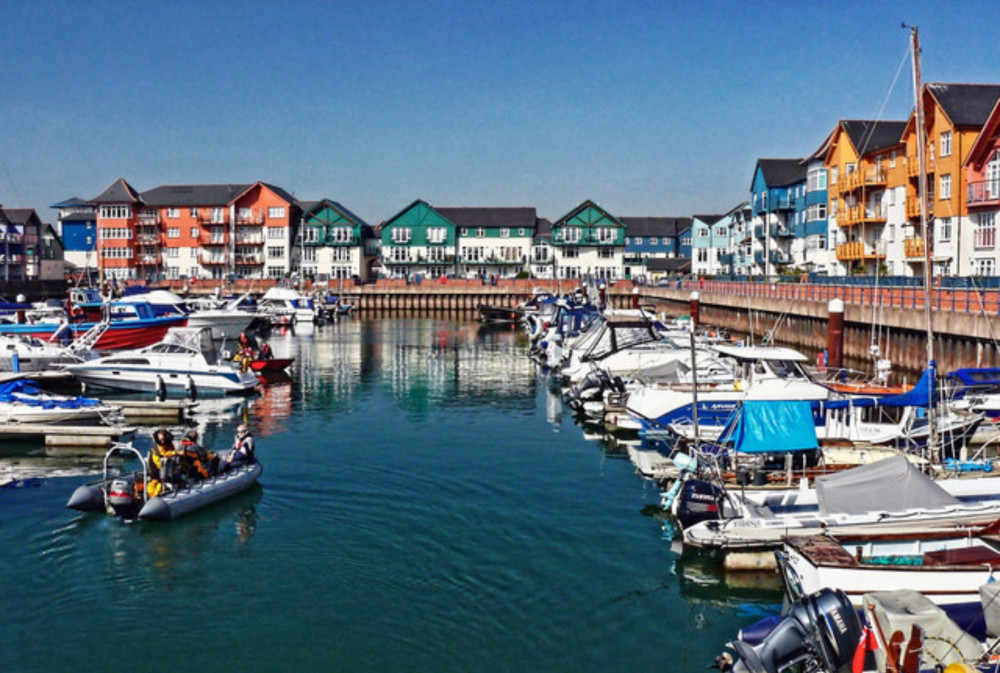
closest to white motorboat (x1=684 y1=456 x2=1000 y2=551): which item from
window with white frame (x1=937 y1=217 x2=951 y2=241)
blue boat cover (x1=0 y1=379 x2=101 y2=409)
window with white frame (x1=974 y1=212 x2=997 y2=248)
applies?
blue boat cover (x1=0 y1=379 x2=101 y2=409)

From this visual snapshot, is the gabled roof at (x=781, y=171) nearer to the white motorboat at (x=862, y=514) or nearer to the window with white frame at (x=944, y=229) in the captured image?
the window with white frame at (x=944, y=229)

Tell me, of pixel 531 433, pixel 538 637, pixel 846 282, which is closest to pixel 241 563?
pixel 538 637

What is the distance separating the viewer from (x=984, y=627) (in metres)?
15.0

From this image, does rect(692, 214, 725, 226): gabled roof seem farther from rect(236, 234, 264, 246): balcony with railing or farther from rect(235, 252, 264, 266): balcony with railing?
rect(235, 252, 264, 266): balcony with railing

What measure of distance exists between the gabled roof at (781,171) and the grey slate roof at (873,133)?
16.3 metres

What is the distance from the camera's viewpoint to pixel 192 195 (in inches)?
5320

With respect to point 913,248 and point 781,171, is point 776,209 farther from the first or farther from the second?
point 913,248

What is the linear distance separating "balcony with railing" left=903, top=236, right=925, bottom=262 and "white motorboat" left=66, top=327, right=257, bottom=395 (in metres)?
48.4

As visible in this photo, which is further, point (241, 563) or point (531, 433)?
point (531, 433)

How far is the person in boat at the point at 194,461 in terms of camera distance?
79.9 ft

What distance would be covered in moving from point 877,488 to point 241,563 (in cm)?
1313

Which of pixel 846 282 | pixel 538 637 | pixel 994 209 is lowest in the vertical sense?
pixel 538 637

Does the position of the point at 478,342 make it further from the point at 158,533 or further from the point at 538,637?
the point at 538,637

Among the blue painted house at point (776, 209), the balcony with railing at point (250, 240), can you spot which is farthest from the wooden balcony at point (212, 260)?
the blue painted house at point (776, 209)
